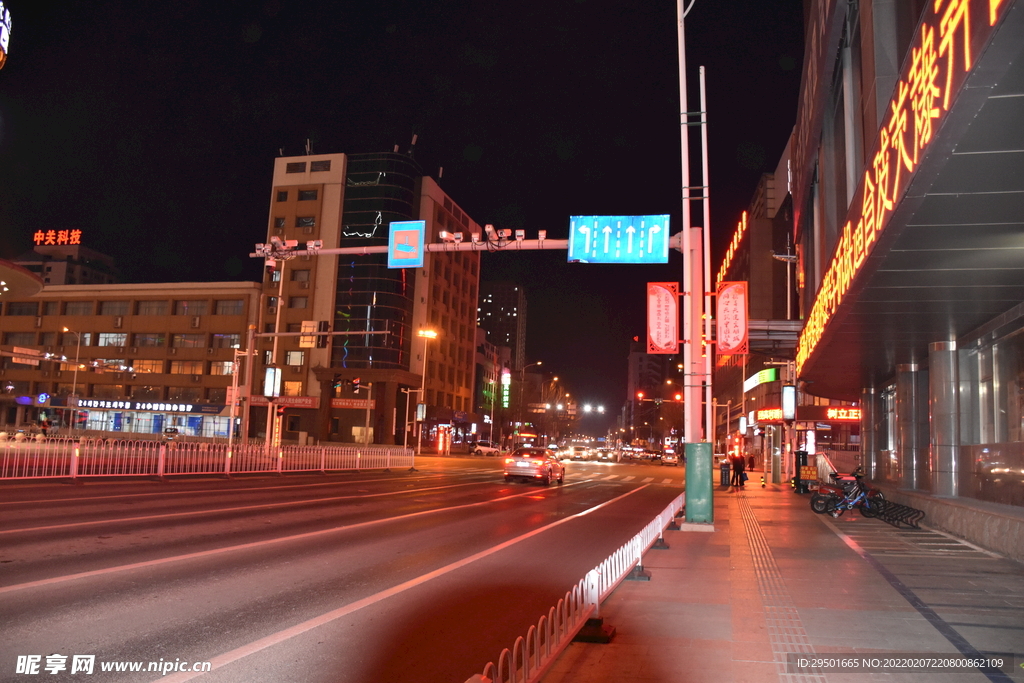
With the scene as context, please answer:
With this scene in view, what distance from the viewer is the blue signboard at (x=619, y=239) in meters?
17.6

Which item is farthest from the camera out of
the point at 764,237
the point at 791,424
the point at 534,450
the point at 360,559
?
the point at 764,237

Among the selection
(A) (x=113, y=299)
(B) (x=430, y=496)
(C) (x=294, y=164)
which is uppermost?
→ (C) (x=294, y=164)

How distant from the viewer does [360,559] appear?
409 inches

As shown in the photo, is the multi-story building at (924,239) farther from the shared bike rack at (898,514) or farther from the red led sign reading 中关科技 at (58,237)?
the red led sign reading 中关科技 at (58,237)

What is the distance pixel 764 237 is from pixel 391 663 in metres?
70.8

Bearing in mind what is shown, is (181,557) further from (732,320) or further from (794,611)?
(732,320)

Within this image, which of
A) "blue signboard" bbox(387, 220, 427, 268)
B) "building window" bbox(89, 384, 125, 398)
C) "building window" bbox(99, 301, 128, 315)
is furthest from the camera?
"building window" bbox(99, 301, 128, 315)

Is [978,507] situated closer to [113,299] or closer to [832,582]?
[832,582]

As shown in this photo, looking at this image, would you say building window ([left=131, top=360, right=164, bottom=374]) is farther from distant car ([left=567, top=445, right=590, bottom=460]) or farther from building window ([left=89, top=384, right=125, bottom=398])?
distant car ([left=567, top=445, right=590, bottom=460])

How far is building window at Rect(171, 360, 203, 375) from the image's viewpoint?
7394cm

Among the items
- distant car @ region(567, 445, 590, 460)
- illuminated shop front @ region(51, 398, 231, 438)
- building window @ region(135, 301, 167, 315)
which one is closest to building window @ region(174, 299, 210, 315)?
building window @ region(135, 301, 167, 315)

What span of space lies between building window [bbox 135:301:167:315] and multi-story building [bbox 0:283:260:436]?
0.10m

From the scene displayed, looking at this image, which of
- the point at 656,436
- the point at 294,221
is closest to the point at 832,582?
the point at 294,221

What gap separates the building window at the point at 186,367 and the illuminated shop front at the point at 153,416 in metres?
3.89
